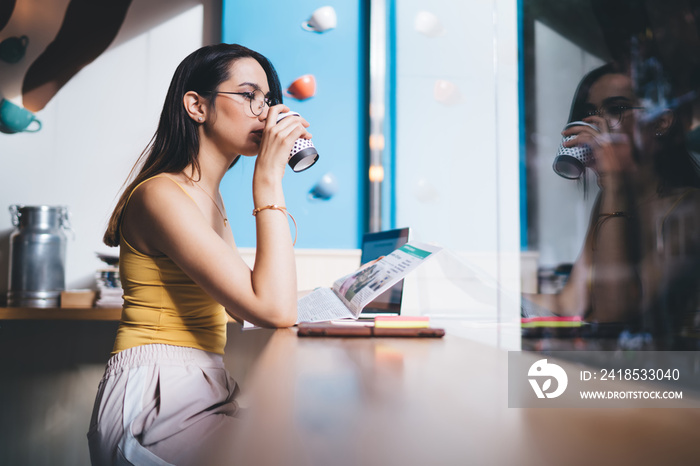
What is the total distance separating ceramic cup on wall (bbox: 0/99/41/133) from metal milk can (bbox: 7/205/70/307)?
461 millimetres

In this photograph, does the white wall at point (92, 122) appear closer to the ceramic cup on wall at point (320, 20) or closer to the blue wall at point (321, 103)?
the blue wall at point (321, 103)

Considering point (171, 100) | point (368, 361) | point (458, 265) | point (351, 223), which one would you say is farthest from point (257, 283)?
point (351, 223)

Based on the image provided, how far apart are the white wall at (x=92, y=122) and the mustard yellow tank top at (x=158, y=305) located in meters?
1.44

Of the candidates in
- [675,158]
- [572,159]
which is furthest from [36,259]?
[675,158]

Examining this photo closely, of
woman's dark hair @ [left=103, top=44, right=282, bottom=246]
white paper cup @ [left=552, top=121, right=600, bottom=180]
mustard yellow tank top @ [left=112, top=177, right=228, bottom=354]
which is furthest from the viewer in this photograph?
woman's dark hair @ [left=103, top=44, right=282, bottom=246]

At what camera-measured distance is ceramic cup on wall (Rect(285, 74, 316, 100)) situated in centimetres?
240

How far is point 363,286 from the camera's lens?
1.14m

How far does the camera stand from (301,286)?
7.28 feet

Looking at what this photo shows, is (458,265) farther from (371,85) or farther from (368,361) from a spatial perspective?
(368,361)

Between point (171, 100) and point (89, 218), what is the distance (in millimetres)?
1425

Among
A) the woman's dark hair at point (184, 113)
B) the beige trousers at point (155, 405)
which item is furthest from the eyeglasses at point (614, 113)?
the woman's dark hair at point (184, 113)

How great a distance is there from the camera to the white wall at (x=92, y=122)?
7.43 ft

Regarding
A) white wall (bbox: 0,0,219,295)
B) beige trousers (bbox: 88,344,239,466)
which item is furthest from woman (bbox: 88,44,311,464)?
white wall (bbox: 0,0,219,295)

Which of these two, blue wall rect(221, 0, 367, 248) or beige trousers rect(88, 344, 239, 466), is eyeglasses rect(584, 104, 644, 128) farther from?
blue wall rect(221, 0, 367, 248)
